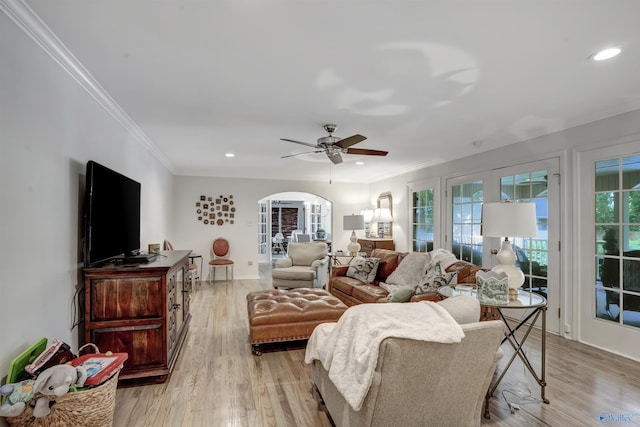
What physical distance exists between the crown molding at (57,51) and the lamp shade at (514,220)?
3085 mm

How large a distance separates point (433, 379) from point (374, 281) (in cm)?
321

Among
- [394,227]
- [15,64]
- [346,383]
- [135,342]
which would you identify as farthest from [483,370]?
[394,227]

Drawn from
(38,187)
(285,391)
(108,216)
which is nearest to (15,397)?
(38,187)

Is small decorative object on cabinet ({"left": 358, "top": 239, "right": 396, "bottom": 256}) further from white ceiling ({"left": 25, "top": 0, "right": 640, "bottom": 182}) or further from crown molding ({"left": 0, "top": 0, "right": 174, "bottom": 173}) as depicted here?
crown molding ({"left": 0, "top": 0, "right": 174, "bottom": 173})

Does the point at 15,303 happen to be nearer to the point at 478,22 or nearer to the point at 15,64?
the point at 15,64

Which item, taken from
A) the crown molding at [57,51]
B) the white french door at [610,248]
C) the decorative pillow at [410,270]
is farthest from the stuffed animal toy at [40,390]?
the white french door at [610,248]

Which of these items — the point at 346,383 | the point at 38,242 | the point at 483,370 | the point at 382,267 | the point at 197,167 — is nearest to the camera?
the point at 346,383

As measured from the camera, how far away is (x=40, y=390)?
160 centimetres

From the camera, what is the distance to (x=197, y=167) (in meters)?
6.43

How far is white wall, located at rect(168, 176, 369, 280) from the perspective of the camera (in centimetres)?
702

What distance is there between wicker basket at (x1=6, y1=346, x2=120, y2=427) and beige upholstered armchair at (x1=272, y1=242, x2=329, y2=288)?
3.97m

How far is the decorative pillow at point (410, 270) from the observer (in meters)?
4.11

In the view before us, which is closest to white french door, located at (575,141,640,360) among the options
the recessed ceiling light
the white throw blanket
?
the recessed ceiling light

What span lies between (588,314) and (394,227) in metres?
3.88
